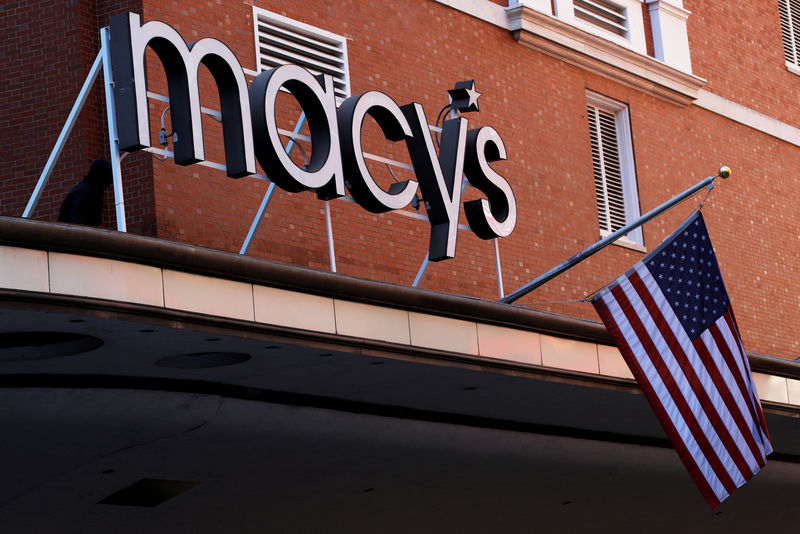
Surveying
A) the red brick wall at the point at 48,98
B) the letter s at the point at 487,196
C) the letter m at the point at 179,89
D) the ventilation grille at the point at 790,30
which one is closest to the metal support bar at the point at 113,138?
the letter m at the point at 179,89

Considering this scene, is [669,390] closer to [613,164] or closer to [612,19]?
[613,164]

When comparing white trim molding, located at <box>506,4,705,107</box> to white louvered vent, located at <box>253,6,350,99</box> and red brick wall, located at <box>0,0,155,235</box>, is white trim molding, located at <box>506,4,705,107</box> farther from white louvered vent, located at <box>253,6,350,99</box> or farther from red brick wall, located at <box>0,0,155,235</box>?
red brick wall, located at <box>0,0,155,235</box>

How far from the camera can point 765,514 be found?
71.6 ft

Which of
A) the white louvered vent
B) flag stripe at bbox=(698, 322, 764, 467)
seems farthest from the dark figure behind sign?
flag stripe at bbox=(698, 322, 764, 467)

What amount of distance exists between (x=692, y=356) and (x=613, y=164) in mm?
7212

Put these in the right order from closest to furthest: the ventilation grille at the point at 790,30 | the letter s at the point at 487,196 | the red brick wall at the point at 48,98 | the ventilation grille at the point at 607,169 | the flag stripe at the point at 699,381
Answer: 1. the flag stripe at the point at 699,381
2. the letter s at the point at 487,196
3. the red brick wall at the point at 48,98
4. the ventilation grille at the point at 607,169
5. the ventilation grille at the point at 790,30

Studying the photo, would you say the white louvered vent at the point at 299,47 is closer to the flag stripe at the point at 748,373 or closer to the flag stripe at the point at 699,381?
the flag stripe at the point at 699,381

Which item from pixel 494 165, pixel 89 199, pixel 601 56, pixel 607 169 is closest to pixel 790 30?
pixel 601 56

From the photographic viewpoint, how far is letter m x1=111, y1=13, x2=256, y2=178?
11289 millimetres

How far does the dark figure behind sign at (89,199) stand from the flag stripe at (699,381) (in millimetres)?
4956

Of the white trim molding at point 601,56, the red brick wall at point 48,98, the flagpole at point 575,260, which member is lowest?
the flagpole at point 575,260

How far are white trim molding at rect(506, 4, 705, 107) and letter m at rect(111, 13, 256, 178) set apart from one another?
24.5ft

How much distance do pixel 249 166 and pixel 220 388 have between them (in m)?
2.58

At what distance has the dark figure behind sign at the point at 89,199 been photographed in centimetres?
1218
